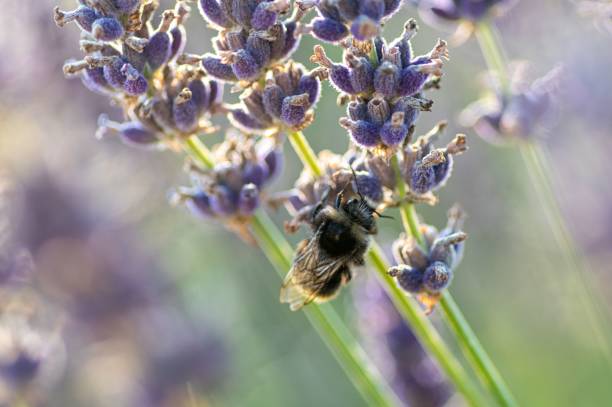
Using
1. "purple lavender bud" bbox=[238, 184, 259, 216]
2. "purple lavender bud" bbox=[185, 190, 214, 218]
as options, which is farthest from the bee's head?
"purple lavender bud" bbox=[185, 190, 214, 218]

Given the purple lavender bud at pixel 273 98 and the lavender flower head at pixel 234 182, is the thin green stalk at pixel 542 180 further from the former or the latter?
the purple lavender bud at pixel 273 98

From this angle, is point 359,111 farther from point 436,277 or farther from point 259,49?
point 436,277

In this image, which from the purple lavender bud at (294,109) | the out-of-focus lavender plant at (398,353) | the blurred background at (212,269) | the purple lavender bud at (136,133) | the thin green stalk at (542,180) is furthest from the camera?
the blurred background at (212,269)

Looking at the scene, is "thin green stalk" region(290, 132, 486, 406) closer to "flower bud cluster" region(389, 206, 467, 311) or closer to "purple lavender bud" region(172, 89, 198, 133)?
"flower bud cluster" region(389, 206, 467, 311)

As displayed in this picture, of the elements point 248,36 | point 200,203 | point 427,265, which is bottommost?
point 427,265

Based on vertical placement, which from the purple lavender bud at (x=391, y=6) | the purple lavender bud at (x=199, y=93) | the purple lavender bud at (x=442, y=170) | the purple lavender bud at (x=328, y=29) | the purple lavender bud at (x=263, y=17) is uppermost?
the purple lavender bud at (x=263, y=17)

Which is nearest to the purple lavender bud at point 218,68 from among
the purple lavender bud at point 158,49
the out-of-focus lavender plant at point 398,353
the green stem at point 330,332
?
the purple lavender bud at point 158,49

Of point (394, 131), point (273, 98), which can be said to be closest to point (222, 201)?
point (273, 98)
